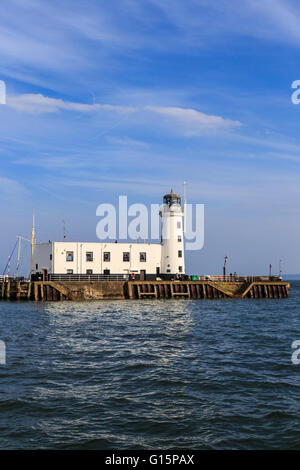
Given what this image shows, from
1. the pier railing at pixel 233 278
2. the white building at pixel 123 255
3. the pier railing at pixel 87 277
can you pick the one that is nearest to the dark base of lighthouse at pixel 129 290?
the pier railing at pixel 233 278

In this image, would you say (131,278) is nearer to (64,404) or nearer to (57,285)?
(57,285)

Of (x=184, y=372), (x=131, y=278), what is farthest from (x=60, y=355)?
(x=131, y=278)

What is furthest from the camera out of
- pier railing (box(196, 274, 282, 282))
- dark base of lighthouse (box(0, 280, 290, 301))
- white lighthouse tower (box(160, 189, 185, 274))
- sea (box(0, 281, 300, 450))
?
pier railing (box(196, 274, 282, 282))

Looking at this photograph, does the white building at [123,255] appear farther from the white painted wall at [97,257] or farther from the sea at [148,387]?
the sea at [148,387]

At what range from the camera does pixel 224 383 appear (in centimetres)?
1812

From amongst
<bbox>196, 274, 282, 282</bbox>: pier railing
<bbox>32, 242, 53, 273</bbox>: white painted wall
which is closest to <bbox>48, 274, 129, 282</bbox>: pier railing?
<bbox>32, 242, 53, 273</bbox>: white painted wall

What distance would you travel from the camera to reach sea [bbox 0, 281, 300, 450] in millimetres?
12812

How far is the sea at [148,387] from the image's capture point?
12812 mm

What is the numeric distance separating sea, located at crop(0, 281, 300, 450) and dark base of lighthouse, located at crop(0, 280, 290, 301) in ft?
77.3

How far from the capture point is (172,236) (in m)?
67.1

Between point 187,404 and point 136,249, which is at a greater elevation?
point 136,249

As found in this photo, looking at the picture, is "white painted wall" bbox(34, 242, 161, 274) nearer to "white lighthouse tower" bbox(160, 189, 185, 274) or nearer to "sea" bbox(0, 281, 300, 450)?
"white lighthouse tower" bbox(160, 189, 185, 274)
